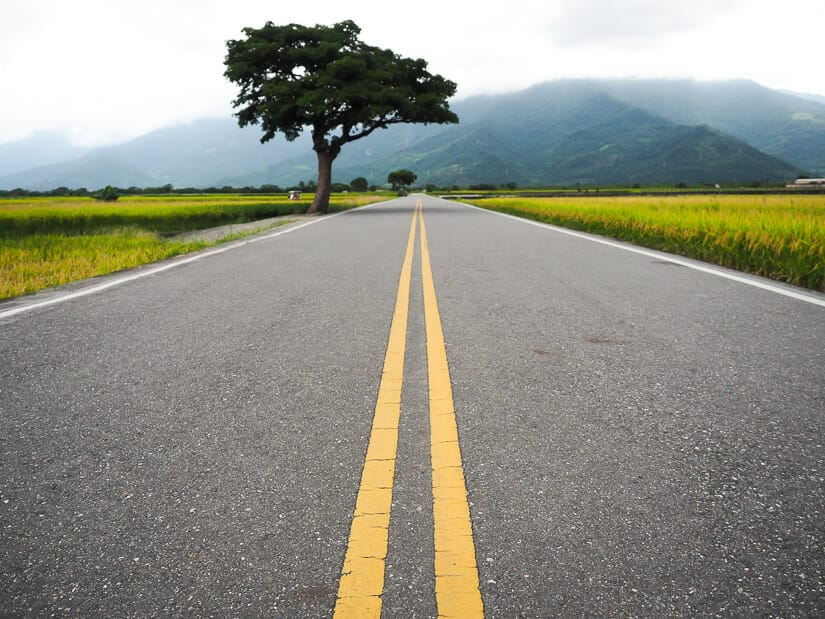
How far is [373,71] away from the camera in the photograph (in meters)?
27.4

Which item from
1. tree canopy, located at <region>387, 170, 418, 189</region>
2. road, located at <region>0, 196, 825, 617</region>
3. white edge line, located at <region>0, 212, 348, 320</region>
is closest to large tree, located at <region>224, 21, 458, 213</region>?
white edge line, located at <region>0, 212, 348, 320</region>

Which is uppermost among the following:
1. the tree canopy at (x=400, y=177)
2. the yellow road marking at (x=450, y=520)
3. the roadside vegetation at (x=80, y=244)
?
the tree canopy at (x=400, y=177)

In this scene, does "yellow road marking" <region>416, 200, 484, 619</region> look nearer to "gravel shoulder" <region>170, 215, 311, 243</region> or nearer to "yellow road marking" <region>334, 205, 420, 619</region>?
"yellow road marking" <region>334, 205, 420, 619</region>

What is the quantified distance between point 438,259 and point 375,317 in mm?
4091

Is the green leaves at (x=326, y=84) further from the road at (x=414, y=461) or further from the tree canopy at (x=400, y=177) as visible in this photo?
the tree canopy at (x=400, y=177)

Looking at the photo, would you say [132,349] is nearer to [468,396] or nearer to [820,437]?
[468,396]

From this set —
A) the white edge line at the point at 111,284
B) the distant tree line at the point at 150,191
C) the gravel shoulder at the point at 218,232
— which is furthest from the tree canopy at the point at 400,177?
the white edge line at the point at 111,284

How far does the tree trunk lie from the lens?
28.4 metres

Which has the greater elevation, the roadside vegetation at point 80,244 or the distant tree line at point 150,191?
the distant tree line at point 150,191

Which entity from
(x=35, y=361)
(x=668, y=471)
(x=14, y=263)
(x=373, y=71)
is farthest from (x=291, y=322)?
(x=373, y=71)

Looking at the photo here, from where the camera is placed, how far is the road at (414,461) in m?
1.41

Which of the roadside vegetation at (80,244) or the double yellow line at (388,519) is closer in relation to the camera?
the double yellow line at (388,519)

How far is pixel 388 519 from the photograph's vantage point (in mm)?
1676

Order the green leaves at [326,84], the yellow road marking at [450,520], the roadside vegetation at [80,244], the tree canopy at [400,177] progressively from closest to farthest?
1. the yellow road marking at [450,520]
2. the roadside vegetation at [80,244]
3. the green leaves at [326,84]
4. the tree canopy at [400,177]
